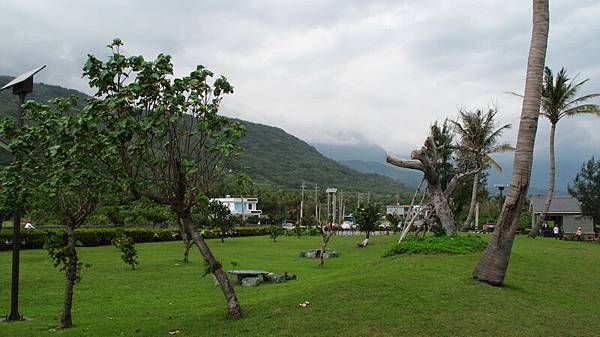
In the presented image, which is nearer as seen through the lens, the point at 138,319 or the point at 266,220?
the point at 138,319

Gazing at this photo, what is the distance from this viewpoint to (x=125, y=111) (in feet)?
26.0

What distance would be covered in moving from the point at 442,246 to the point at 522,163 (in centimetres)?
683

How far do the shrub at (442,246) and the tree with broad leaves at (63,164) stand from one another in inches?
387

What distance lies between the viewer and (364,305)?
8.33m

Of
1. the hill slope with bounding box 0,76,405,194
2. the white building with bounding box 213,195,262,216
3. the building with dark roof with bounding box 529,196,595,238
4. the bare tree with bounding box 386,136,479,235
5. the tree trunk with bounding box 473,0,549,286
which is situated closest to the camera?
the tree trunk with bounding box 473,0,549,286

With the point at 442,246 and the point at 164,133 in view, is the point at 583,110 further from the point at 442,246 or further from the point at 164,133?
the point at 164,133

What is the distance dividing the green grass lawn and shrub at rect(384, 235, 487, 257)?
640mm

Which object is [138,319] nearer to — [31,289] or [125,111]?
[125,111]

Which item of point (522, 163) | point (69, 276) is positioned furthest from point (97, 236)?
point (522, 163)

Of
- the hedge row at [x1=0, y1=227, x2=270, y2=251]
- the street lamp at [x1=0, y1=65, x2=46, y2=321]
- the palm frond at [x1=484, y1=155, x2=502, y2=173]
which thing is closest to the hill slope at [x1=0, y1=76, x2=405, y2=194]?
the hedge row at [x1=0, y1=227, x2=270, y2=251]

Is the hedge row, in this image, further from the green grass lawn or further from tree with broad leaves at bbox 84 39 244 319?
tree with broad leaves at bbox 84 39 244 319

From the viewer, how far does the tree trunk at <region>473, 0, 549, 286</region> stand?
31.8 ft

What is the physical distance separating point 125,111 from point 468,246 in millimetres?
11901

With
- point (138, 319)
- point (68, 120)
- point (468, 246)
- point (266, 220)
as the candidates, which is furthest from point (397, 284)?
point (266, 220)
